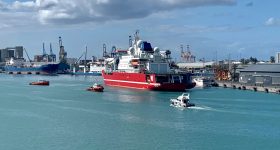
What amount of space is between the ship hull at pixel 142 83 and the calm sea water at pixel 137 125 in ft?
Result: 27.4

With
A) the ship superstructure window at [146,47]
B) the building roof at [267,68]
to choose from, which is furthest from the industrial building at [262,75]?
the ship superstructure window at [146,47]

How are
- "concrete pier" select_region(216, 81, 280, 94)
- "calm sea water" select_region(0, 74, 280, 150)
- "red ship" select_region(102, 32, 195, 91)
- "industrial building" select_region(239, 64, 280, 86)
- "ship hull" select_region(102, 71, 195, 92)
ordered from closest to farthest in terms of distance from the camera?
"calm sea water" select_region(0, 74, 280, 150), "ship hull" select_region(102, 71, 195, 92), "red ship" select_region(102, 32, 195, 91), "concrete pier" select_region(216, 81, 280, 94), "industrial building" select_region(239, 64, 280, 86)

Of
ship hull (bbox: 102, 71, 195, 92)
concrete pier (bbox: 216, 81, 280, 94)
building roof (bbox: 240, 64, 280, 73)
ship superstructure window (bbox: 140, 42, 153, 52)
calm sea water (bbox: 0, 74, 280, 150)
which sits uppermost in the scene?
ship superstructure window (bbox: 140, 42, 153, 52)

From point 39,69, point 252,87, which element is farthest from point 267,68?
point 39,69

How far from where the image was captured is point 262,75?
53469mm

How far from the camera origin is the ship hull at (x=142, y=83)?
4506cm

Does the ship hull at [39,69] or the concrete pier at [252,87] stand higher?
the ship hull at [39,69]

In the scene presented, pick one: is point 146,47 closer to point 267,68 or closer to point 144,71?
point 144,71

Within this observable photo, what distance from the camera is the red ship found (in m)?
45.5

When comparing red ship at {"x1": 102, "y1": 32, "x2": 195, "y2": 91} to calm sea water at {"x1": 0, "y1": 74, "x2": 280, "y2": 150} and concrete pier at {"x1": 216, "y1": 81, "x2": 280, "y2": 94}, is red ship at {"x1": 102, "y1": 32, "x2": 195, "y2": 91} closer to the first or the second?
concrete pier at {"x1": 216, "y1": 81, "x2": 280, "y2": 94}

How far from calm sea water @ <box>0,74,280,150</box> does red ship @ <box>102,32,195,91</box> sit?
8882mm

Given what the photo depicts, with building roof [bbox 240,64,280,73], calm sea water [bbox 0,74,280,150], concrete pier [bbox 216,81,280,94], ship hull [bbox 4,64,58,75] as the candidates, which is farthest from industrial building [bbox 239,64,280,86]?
ship hull [bbox 4,64,58,75]

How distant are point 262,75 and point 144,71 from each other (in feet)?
47.6

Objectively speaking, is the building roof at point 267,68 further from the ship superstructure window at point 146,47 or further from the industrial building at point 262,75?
the ship superstructure window at point 146,47
